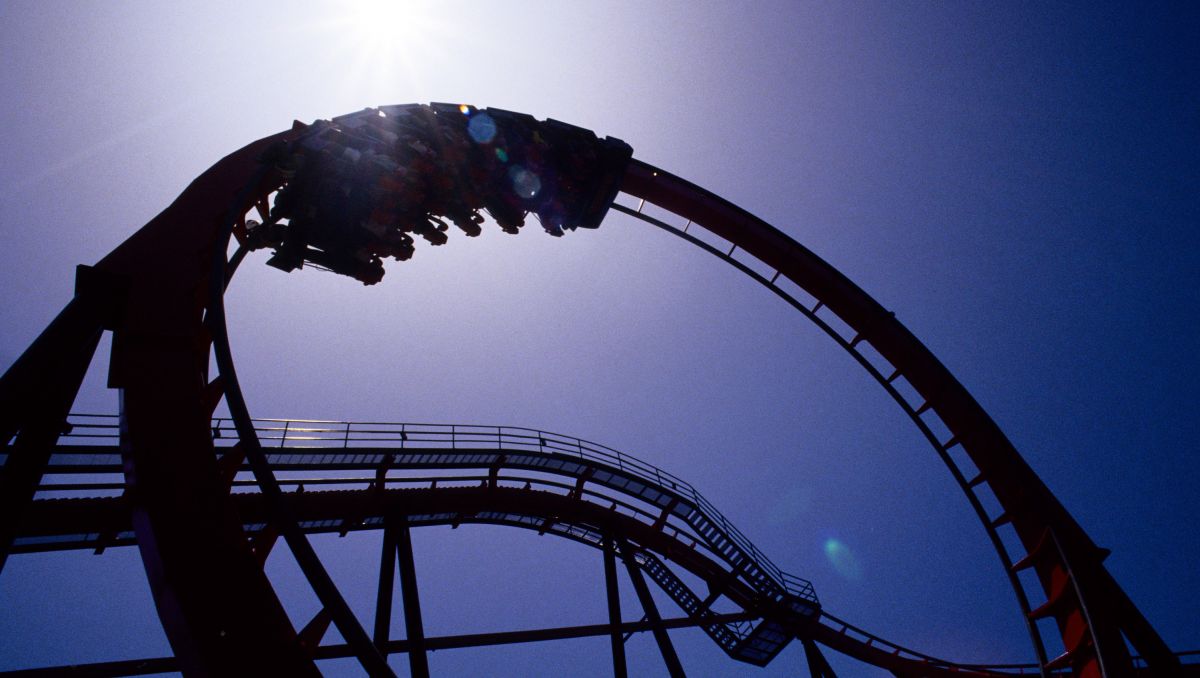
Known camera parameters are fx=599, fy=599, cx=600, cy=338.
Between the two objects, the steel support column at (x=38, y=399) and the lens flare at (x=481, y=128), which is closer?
the steel support column at (x=38, y=399)

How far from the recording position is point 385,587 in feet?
28.9

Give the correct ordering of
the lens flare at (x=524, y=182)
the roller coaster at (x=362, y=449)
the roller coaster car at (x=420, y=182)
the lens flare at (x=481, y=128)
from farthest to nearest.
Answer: the lens flare at (x=524, y=182)
the lens flare at (x=481, y=128)
the roller coaster car at (x=420, y=182)
the roller coaster at (x=362, y=449)

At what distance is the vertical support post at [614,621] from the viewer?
381 inches

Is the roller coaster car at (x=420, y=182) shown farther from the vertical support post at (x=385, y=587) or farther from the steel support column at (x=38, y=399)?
the vertical support post at (x=385, y=587)

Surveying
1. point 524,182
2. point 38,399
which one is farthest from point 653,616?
point 38,399

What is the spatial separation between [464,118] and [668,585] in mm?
11321

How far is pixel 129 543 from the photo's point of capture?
8.07 meters

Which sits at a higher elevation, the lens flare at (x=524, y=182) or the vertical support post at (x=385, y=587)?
the lens flare at (x=524, y=182)

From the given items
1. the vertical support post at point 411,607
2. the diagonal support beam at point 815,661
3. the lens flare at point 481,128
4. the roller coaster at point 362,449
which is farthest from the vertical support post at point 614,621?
the lens flare at point 481,128

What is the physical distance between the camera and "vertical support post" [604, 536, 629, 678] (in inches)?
381

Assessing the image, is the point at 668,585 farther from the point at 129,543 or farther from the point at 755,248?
the point at 129,543

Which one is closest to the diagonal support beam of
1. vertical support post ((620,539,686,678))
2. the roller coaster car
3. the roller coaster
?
the roller coaster

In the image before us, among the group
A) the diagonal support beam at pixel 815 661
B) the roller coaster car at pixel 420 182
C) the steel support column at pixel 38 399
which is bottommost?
the steel support column at pixel 38 399

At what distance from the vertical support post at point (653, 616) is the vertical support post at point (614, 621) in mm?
626
